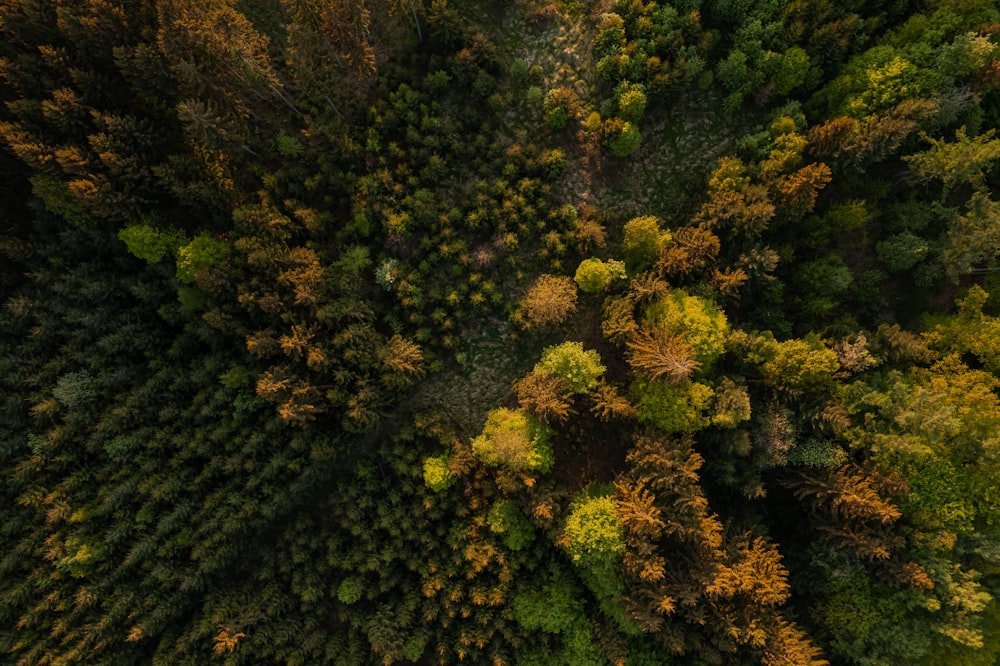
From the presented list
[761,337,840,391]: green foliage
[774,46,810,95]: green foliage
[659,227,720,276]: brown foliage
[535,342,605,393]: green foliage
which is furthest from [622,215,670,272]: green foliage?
[774,46,810,95]: green foliage

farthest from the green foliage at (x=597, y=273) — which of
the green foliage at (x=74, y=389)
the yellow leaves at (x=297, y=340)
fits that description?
the green foliage at (x=74, y=389)

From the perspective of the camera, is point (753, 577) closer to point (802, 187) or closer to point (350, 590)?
point (802, 187)

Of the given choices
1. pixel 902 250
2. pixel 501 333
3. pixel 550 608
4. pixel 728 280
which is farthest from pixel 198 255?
pixel 902 250

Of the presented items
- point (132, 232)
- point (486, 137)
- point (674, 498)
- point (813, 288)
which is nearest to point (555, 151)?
point (486, 137)

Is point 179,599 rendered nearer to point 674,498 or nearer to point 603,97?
point 674,498

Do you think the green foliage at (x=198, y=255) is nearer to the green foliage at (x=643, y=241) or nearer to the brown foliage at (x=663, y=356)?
the green foliage at (x=643, y=241)

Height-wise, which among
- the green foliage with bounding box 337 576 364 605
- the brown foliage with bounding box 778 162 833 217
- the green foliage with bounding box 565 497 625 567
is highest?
the brown foliage with bounding box 778 162 833 217

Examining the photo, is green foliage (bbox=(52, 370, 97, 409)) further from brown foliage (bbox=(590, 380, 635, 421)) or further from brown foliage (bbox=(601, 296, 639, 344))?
brown foliage (bbox=(601, 296, 639, 344))
